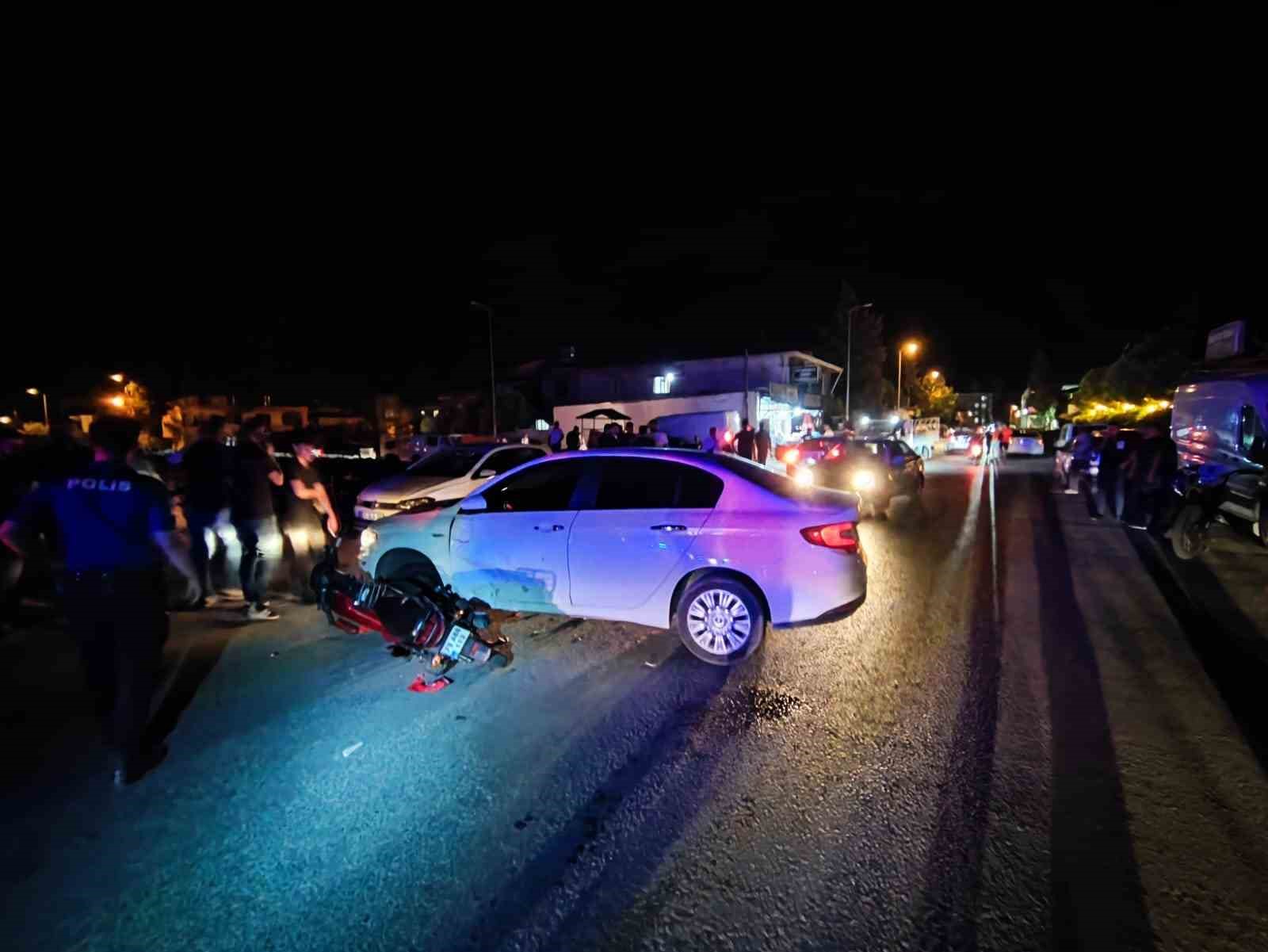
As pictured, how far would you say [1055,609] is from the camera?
6359 mm

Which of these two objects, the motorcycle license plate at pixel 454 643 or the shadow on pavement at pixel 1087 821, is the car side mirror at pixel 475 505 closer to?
the motorcycle license plate at pixel 454 643

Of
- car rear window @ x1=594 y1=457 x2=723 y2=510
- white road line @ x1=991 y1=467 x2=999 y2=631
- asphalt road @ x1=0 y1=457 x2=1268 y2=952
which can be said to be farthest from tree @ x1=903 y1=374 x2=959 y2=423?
car rear window @ x1=594 y1=457 x2=723 y2=510

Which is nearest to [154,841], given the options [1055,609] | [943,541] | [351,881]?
[351,881]

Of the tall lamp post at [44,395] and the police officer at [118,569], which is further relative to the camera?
the tall lamp post at [44,395]

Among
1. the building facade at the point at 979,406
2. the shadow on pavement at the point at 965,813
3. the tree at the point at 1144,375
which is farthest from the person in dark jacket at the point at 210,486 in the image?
the building facade at the point at 979,406

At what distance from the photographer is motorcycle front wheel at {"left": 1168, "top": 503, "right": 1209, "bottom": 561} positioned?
27.9ft

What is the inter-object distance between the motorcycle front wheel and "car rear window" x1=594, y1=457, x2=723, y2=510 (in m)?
7.36

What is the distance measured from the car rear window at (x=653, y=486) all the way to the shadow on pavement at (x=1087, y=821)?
8.62ft

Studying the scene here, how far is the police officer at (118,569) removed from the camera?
3383 mm

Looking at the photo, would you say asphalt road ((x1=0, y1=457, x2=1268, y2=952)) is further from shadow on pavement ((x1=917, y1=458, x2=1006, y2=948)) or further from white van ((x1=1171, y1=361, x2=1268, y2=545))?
white van ((x1=1171, y1=361, x2=1268, y2=545))

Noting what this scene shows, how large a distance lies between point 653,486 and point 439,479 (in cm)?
504

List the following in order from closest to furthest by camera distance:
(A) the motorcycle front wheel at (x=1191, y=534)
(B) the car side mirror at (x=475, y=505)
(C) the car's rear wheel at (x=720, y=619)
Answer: (C) the car's rear wheel at (x=720, y=619) < (B) the car side mirror at (x=475, y=505) < (A) the motorcycle front wheel at (x=1191, y=534)

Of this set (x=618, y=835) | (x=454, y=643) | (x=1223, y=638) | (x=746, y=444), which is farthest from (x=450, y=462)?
(x=1223, y=638)

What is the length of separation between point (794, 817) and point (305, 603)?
5661mm
